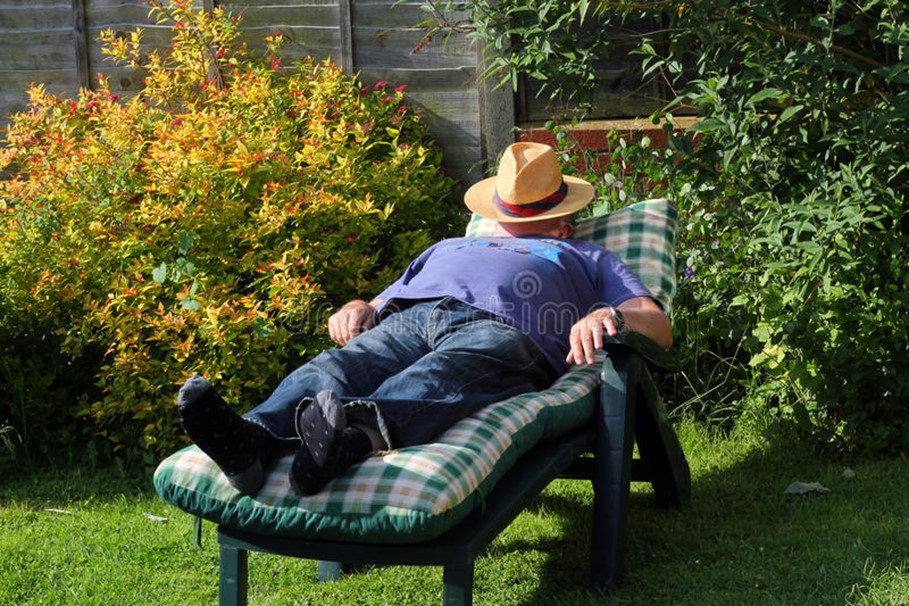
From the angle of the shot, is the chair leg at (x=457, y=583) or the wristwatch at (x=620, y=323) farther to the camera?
the wristwatch at (x=620, y=323)

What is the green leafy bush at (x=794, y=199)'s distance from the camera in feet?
12.8

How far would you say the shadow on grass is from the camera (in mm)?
3061

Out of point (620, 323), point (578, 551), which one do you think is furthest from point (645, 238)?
point (578, 551)

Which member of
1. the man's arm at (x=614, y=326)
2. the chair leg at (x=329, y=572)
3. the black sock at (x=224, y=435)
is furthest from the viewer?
the chair leg at (x=329, y=572)

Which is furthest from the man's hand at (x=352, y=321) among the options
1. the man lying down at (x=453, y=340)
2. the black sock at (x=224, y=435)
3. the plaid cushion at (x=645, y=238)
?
the black sock at (x=224, y=435)

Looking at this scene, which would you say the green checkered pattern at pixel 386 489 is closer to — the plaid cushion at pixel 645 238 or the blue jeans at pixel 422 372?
the blue jeans at pixel 422 372

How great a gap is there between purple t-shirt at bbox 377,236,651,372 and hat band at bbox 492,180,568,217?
100mm

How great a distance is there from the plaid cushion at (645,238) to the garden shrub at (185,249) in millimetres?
1118

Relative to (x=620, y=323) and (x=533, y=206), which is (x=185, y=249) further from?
(x=620, y=323)

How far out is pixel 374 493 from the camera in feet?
8.30

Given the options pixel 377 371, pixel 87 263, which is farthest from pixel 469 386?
pixel 87 263

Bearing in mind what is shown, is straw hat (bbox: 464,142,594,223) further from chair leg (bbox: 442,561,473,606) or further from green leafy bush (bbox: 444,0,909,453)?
chair leg (bbox: 442,561,473,606)

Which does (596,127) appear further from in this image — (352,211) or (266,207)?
(266,207)

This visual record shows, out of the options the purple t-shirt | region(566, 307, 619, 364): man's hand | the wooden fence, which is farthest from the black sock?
the wooden fence
